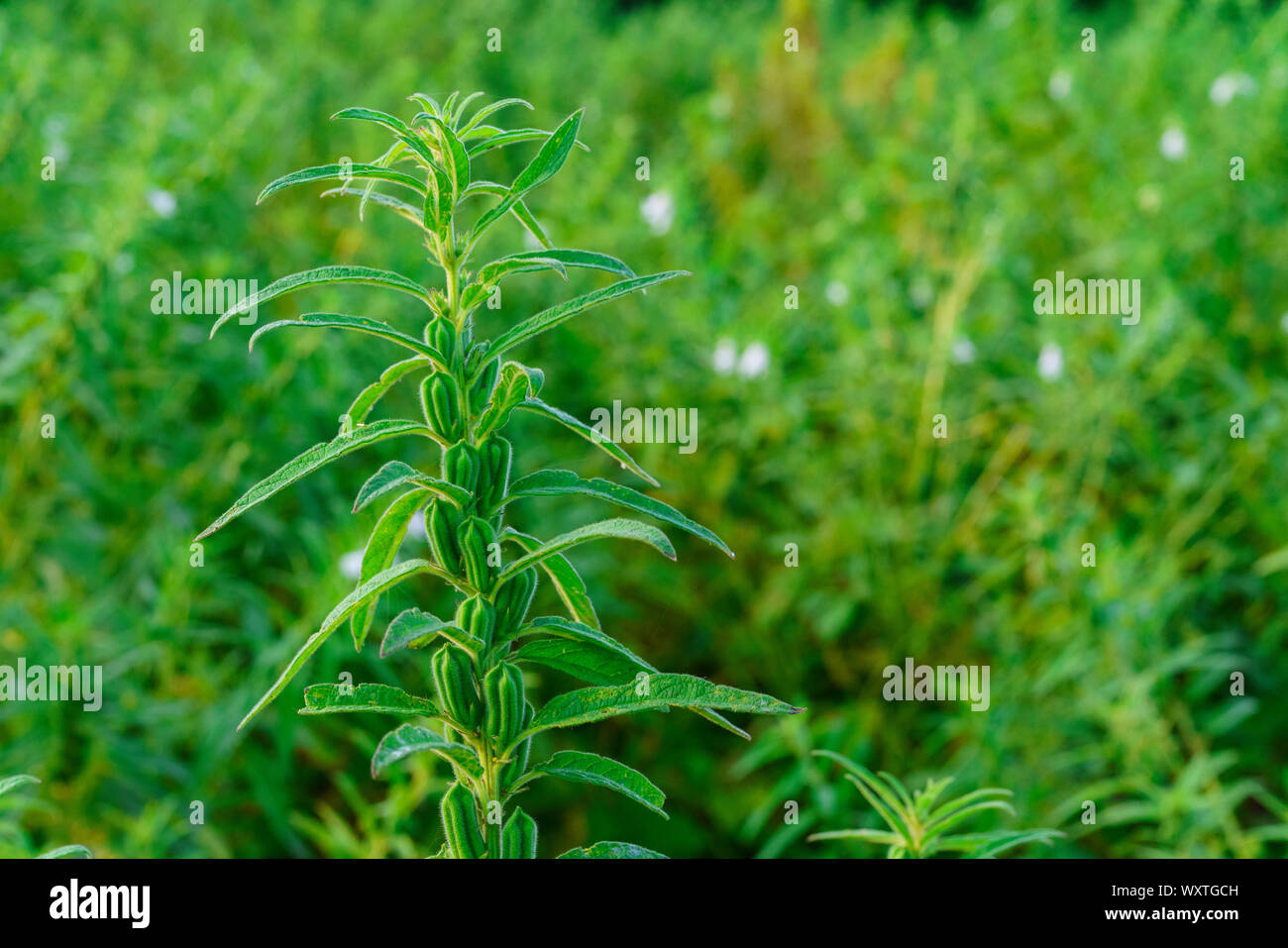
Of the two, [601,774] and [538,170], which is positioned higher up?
[538,170]

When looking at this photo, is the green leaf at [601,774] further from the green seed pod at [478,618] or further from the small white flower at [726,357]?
the small white flower at [726,357]

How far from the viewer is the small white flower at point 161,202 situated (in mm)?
1972

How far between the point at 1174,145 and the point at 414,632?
264 cm

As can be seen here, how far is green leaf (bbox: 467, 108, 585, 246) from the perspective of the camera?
0.59 m

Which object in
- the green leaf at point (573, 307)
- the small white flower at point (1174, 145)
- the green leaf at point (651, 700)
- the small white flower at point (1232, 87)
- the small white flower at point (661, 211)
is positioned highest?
the small white flower at point (1232, 87)

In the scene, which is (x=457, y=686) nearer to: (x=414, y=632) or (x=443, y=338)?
(x=414, y=632)

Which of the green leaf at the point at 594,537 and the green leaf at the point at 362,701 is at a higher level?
A: the green leaf at the point at 594,537

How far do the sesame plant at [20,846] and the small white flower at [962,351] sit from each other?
170 cm

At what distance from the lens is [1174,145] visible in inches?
105

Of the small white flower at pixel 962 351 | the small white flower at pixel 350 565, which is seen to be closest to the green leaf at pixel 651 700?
the small white flower at pixel 350 565

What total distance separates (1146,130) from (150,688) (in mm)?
2822

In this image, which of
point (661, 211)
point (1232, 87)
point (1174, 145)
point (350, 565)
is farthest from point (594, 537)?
point (1232, 87)

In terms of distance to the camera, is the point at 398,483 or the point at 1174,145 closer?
the point at 398,483
